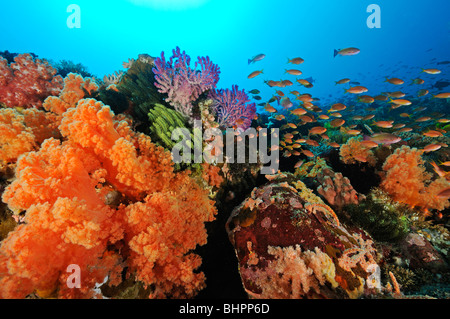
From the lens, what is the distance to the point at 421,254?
3494 millimetres

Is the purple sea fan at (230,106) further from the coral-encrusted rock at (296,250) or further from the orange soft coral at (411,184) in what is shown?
the orange soft coral at (411,184)

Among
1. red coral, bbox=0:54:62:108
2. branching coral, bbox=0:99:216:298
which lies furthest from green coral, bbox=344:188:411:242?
red coral, bbox=0:54:62:108

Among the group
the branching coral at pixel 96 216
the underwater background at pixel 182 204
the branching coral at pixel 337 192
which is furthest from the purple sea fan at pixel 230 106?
the branching coral at pixel 337 192

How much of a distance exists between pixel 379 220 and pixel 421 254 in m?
0.84

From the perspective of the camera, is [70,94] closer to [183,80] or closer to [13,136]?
[13,136]

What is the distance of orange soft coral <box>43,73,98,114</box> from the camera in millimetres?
3111

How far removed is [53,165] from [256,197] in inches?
119

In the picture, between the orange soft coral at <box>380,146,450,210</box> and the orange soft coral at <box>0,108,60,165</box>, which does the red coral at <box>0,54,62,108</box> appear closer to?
the orange soft coral at <box>0,108,60,165</box>

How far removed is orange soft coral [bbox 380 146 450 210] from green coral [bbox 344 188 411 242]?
2.16 feet

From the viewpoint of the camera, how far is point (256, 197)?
3.57 meters

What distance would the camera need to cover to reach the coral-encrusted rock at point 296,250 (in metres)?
2.35

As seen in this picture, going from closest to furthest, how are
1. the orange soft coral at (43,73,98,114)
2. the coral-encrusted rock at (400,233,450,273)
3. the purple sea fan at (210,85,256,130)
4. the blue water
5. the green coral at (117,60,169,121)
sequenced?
the orange soft coral at (43,73,98,114)
the coral-encrusted rock at (400,233,450,273)
the green coral at (117,60,169,121)
the purple sea fan at (210,85,256,130)
the blue water

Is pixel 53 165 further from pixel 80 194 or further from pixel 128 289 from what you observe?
pixel 128 289
